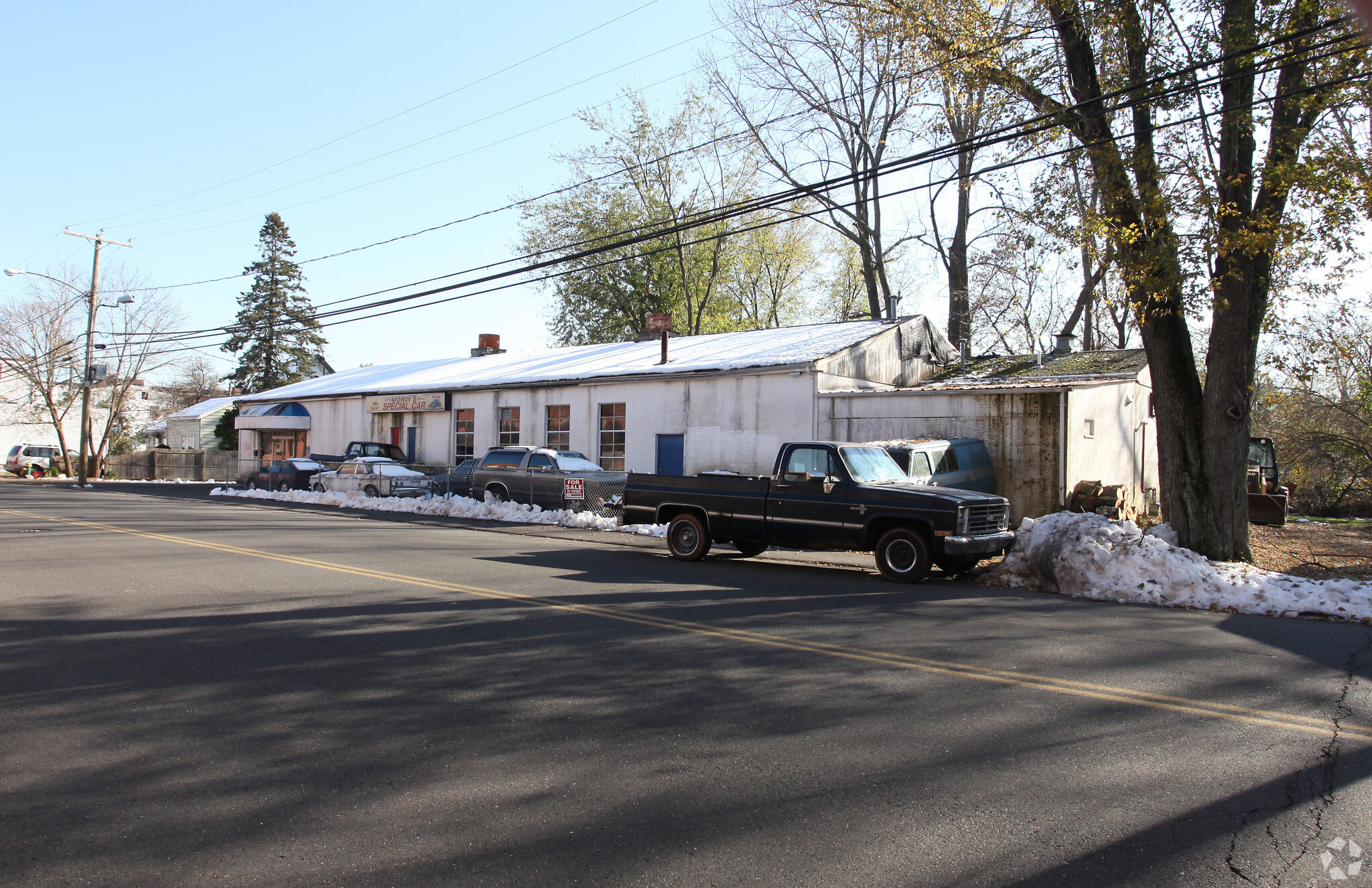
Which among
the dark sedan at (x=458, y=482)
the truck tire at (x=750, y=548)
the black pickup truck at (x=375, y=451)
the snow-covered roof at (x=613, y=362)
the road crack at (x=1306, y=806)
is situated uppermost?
the snow-covered roof at (x=613, y=362)

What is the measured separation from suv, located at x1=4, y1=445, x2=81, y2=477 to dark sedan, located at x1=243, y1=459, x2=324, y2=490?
25.9 m

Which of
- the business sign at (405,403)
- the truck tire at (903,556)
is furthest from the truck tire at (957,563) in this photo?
the business sign at (405,403)

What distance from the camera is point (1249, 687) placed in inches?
257

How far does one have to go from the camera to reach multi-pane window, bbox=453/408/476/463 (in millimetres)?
32062

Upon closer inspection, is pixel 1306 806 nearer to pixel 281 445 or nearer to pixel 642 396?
pixel 642 396

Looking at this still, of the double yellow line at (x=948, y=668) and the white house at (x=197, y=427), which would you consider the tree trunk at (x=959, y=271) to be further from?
the white house at (x=197, y=427)

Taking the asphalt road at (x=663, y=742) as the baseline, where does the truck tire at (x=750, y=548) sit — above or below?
above

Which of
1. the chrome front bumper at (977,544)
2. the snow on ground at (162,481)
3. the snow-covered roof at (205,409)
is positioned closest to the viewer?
the chrome front bumper at (977,544)

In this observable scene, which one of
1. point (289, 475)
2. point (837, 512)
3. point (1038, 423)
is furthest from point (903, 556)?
point (289, 475)

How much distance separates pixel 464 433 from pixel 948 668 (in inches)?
1087

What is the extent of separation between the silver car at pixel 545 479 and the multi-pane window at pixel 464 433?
26.3 feet

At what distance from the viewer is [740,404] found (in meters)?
24.3

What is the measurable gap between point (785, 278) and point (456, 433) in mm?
25475

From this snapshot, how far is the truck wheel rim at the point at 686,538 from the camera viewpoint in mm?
13945
